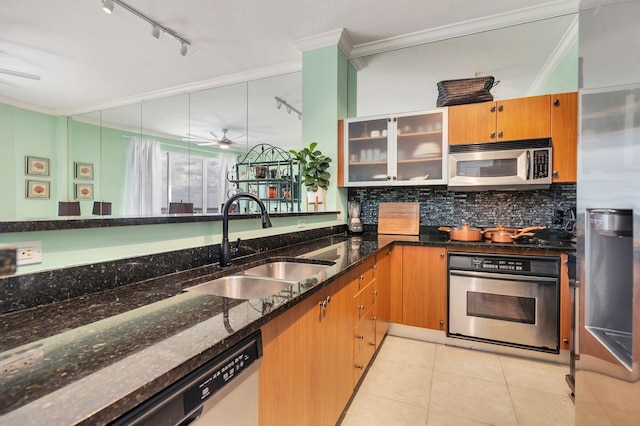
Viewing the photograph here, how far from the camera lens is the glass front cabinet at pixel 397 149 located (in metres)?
2.75

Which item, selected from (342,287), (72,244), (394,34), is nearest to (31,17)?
(72,244)

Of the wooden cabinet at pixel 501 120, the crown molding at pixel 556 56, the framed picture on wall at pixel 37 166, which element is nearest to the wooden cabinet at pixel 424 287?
the wooden cabinet at pixel 501 120

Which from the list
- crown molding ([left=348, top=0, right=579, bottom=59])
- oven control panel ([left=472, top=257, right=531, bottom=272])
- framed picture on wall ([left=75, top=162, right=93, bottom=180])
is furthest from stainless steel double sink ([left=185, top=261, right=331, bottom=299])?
framed picture on wall ([left=75, top=162, right=93, bottom=180])

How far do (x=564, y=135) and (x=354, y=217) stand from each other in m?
1.85

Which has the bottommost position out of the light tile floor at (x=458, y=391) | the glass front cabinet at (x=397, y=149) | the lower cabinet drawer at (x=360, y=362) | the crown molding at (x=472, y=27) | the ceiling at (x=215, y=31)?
the light tile floor at (x=458, y=391)

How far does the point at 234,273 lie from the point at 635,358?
52.0 inches

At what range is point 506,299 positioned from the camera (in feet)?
7.50

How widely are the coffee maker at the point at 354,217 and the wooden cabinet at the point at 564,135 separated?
165 cm

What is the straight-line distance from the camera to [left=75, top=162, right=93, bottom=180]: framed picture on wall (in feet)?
17.4

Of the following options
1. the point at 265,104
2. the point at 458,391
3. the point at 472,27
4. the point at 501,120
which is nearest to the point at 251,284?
the point at 458,391

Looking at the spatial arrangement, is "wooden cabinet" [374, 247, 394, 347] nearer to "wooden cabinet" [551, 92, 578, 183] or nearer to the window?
"wooden cabinet" [551, 92, 578, 183]

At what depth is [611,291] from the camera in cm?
70

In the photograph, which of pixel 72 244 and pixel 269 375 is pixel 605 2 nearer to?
pixel 269 375

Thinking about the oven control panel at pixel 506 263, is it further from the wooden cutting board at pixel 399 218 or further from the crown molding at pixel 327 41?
the crown molding at pixel 327 41
